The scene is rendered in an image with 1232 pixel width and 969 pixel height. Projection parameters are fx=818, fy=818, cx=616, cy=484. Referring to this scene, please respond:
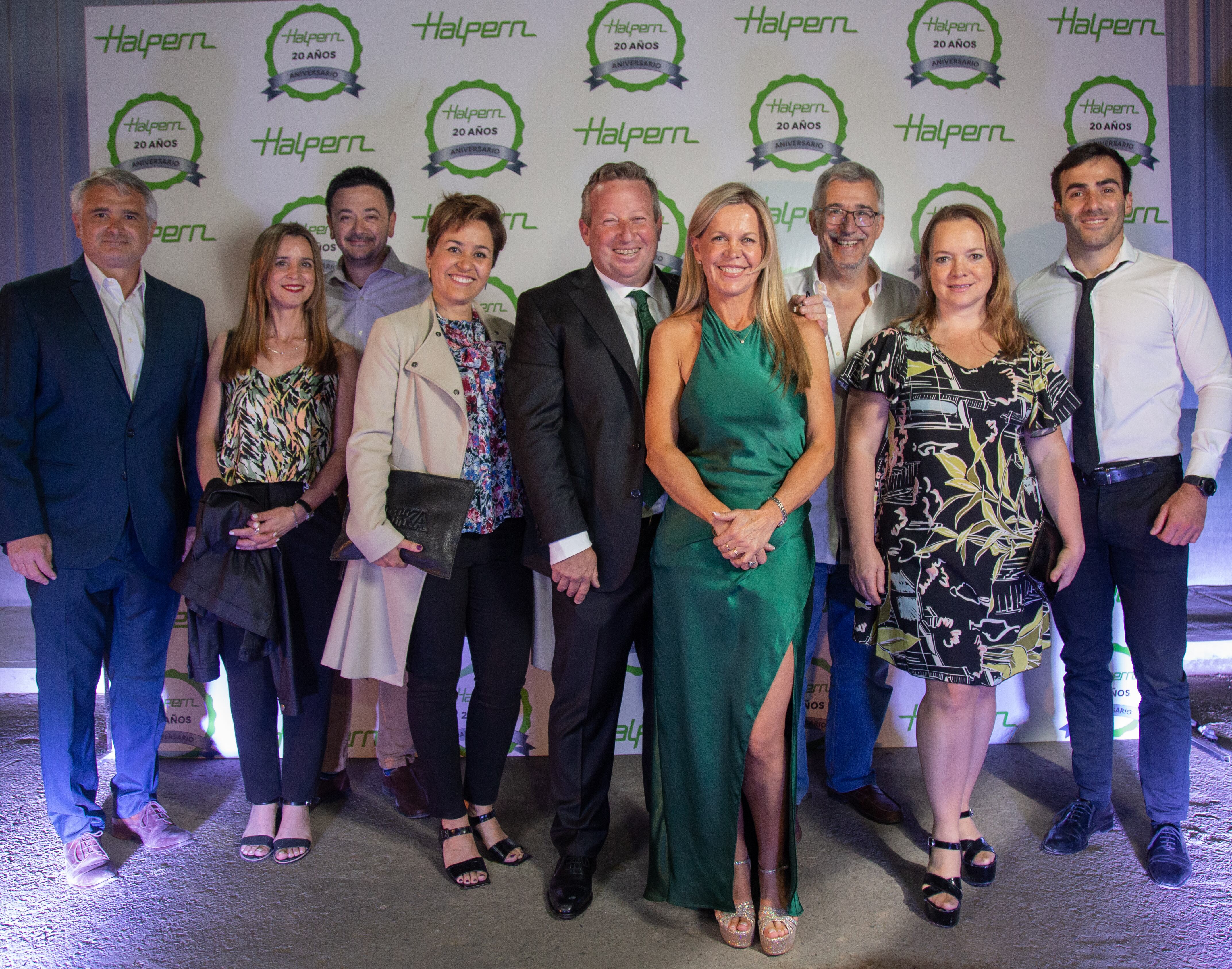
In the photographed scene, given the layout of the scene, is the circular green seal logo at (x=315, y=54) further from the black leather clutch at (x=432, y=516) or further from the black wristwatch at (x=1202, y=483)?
the black wristwatch at (x=1202, y=483)

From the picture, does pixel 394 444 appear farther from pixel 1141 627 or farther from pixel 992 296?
pixel 1141 627

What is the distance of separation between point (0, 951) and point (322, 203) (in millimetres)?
2829

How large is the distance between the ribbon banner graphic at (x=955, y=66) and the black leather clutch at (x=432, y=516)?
103 inches

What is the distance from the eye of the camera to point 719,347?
7.27 ft

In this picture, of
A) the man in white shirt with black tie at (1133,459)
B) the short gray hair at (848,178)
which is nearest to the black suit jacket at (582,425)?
the short gray hair at (848,178)

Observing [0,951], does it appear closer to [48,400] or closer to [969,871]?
[48,400]

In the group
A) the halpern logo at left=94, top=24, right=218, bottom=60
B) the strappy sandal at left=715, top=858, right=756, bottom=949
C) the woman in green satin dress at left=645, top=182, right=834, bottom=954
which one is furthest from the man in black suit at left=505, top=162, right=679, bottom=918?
the halpern logo at left=94, top=24, right=218, bottom=60

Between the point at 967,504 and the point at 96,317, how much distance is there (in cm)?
288

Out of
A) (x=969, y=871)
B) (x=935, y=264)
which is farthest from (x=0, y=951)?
(x=935, y=264)

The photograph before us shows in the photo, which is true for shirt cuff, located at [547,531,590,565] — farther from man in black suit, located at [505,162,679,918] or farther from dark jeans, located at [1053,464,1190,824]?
dark jeans, located at [1053,464,1190,824]

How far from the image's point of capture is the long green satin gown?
2197 mm

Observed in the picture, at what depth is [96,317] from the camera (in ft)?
9.09

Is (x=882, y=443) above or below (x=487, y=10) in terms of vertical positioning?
below

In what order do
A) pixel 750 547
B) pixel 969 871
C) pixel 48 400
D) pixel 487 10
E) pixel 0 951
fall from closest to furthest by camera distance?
pixel 750 547
pixel 0 951
pixel 969 871
pixel 48 400
pixel 487 10
